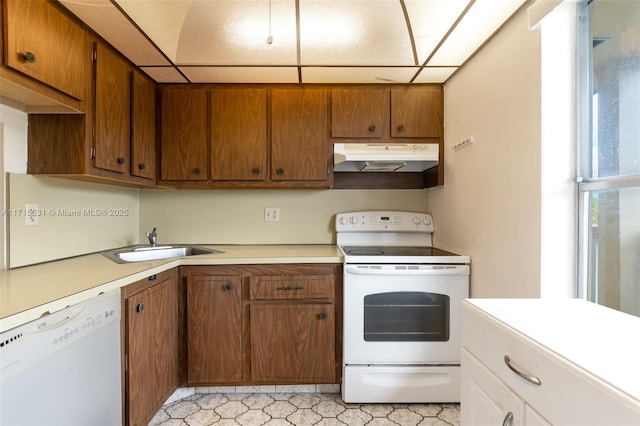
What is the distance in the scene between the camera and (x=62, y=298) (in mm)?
1004

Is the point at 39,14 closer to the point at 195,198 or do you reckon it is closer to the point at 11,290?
the point at 11,290

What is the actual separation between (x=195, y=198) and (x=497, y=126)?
2.12 meters

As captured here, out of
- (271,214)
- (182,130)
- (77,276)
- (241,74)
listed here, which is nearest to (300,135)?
(241,74)

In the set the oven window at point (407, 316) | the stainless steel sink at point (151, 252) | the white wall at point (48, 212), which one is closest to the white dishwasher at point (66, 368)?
the white wall at point (48, 212)

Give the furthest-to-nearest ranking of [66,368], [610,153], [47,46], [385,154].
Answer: [385,154]
[47,46]
[610,153]
[66,368]

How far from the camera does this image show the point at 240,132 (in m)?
2.17

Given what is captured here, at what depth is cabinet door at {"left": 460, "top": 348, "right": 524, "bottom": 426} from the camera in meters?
0.79

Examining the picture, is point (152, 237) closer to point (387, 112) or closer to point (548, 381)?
point (387, 112)

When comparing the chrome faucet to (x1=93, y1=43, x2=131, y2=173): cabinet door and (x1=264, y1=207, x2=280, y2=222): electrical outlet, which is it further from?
(x1=264, y1=207, x2=280, y2=222): electrical outlet

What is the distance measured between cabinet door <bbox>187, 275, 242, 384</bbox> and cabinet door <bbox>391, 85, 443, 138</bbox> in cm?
152

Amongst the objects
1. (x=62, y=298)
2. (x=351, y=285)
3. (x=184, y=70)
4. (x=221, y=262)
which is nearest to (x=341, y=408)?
(x=351, y=285)

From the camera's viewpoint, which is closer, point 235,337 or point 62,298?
point 62,298

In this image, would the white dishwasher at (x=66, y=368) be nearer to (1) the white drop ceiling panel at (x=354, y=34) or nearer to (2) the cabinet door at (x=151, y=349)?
(2) the cabinet door at (x=151, y=349)

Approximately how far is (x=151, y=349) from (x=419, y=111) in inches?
86.8
